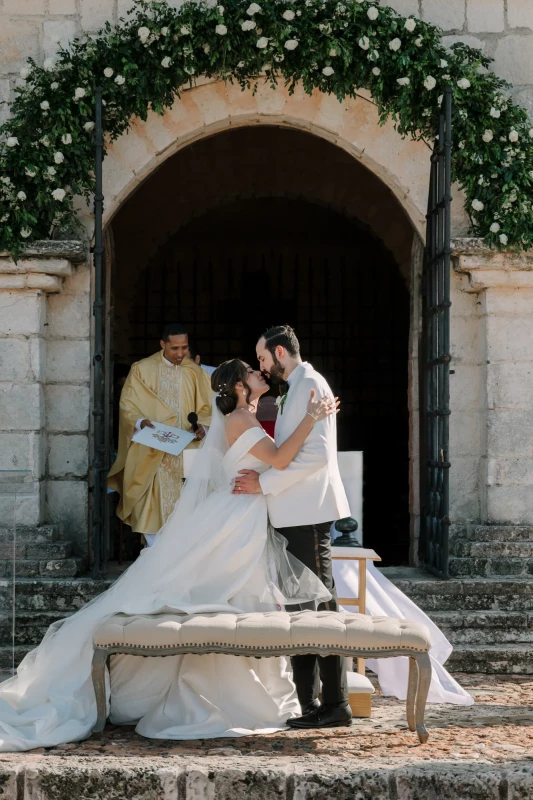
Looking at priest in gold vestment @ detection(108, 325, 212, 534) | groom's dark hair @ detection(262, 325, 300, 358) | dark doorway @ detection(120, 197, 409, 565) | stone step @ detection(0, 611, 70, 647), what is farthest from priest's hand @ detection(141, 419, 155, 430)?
dark doorway @ detection(120, 197, 409, 565)

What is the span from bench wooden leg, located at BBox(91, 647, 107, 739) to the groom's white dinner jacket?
95 cm

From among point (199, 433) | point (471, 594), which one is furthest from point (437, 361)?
point (199, 433)

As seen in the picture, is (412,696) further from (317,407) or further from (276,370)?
(276,370)

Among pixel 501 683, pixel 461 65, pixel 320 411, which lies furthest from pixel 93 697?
pixel 461 65

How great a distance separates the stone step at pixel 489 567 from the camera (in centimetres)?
666

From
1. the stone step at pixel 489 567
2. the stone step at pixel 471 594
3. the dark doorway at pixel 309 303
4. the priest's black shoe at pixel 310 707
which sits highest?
the dark doorway at pixel 309 303

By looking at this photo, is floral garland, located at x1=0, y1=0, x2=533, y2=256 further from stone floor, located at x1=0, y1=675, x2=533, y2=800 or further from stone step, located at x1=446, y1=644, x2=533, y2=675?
stone floor, located at x1=0, y1=675, x2=533, y2=800

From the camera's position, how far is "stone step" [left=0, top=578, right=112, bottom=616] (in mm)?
6270

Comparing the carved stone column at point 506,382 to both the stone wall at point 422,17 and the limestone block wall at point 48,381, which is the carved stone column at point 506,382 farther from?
the limestone block wall at point 48,381

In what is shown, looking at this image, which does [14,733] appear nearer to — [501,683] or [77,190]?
[501,683]

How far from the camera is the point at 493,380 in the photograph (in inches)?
275

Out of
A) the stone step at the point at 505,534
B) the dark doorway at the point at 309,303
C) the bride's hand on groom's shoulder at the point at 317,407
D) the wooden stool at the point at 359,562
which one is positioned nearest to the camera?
the bride's hand on groom's shoulder at the point at 317,407

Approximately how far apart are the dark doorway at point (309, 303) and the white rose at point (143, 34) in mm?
5035

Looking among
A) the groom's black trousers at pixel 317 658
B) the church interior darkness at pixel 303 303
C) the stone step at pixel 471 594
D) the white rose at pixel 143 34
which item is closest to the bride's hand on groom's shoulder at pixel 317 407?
the groom's black trousers at pixel 317 658
